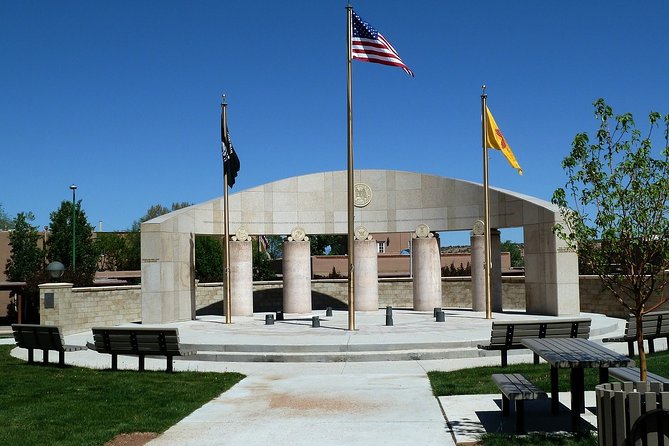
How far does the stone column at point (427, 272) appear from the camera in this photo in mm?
30438

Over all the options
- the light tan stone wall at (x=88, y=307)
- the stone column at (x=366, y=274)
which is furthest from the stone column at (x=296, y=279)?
the light tan stone wall at (x=88, y=307)

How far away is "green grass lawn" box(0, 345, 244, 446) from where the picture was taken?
9.35 meters

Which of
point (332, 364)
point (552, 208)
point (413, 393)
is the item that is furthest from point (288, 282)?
point (413, 393)

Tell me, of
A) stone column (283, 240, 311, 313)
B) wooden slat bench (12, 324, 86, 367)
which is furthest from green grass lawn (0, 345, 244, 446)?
stone column (283, 240, 311, 313)

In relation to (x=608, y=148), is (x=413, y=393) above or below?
below

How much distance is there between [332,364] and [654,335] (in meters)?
7.17

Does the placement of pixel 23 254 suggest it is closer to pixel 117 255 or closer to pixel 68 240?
pixel 68 240

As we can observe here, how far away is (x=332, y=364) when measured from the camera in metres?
16.6

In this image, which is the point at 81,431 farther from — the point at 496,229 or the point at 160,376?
the point at 496,229

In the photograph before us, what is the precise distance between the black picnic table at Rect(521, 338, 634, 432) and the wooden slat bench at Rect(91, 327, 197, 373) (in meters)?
7.55

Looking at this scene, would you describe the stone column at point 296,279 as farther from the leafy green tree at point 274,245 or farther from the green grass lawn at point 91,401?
the leafy green tree at point 274,245

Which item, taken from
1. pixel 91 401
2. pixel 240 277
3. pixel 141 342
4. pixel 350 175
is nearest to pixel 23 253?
pixel 240 277

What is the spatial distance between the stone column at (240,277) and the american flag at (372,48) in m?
A: 11.1

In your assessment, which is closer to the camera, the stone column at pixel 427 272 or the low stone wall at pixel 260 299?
the low stone wall at pixel 260 299
